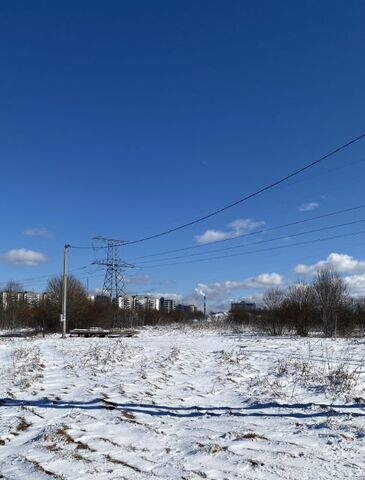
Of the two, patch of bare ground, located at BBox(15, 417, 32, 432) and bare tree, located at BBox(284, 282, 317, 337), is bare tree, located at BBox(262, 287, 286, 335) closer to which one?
bare tree, located at BBox(284, 282, 317, 337)

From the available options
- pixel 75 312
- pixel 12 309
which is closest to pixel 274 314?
pixel 75 312

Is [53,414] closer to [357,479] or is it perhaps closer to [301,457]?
[301,457]

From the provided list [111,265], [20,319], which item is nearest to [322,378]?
[111,265]

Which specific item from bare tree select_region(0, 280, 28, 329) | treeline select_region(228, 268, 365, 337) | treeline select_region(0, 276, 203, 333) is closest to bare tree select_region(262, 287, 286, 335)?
treeline select_region(228, 268, 365, 337)

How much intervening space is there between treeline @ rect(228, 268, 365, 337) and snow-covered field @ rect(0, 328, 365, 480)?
24.8m

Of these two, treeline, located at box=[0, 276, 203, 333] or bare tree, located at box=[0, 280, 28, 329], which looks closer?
treeline, located at box=[0, 276, 203, 333]

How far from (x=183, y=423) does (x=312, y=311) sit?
32112mm

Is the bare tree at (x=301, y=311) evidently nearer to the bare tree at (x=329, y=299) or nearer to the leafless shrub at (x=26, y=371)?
the bare tree at (x=329, y=299)

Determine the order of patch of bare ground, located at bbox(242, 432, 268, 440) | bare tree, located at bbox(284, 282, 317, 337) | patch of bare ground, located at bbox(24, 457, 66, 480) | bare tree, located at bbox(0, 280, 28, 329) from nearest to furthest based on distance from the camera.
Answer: patch of bare ground, located at bbox(24, 457, 66, 480) < patch of bare ground, located at bbox(242, 432, 268, 440) < bare tree, located at bbox(284, 282, 317, 337) < bare tree, located at bbox(0, 280, 28, 329)

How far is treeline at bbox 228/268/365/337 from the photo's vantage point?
37.1m

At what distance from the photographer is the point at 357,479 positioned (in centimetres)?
485

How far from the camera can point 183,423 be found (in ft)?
23.8

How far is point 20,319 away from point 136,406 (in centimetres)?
7195

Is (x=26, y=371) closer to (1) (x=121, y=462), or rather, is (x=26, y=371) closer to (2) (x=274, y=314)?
(1) (x=121, y=462)
